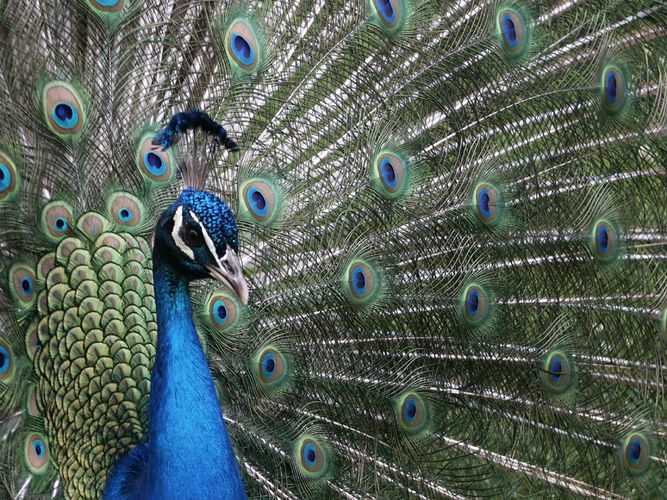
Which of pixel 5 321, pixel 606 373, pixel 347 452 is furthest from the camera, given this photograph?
pixel 606 373

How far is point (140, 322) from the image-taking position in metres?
1.92

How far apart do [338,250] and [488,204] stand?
0.37 metres

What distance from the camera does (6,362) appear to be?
6.19 feet

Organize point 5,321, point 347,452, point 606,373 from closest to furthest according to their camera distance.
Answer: point 5,321 → point 347,452 → point 606,373

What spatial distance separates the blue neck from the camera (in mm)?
1646

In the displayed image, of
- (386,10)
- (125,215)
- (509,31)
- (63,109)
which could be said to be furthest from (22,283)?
(509,31)

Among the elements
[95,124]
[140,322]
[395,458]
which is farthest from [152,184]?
[395,458]

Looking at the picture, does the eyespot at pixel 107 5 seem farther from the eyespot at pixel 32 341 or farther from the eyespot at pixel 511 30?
the eyespot at pixel 511 30

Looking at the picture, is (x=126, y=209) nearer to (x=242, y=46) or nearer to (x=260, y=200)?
(x=260, y=200)

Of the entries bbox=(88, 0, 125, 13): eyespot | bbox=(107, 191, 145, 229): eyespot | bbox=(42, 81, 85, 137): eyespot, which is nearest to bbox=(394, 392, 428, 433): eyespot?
bbox=(107, 191, 145, 229): eyespot

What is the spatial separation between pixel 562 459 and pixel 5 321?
1.32 meters

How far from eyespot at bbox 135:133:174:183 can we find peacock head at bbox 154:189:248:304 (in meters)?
0.38

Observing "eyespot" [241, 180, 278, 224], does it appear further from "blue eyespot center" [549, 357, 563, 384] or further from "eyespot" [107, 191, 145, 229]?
"blue eyespot center" [549, 357, 563, 384]

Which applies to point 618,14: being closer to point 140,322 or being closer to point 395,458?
point 395,458
